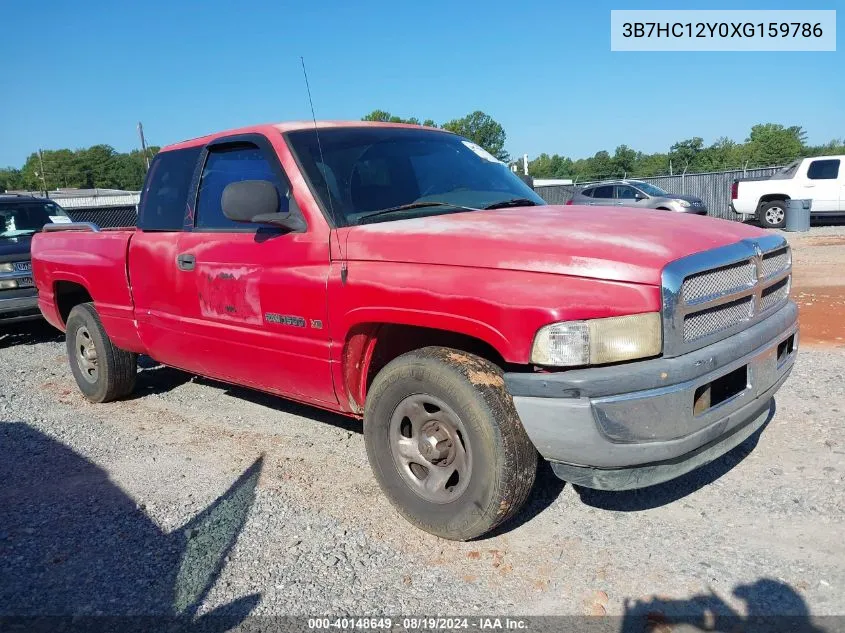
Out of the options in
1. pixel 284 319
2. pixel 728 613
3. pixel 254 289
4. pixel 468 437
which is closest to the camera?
pixel 728 613

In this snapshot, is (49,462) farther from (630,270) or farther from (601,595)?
(630,270)

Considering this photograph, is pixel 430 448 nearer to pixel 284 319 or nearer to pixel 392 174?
pixel 284 319

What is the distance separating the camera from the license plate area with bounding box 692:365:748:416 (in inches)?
108

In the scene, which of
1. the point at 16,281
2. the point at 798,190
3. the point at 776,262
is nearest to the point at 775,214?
the point at 798,190

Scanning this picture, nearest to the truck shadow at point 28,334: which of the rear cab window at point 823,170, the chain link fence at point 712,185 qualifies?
the rear cab window at point 823,170

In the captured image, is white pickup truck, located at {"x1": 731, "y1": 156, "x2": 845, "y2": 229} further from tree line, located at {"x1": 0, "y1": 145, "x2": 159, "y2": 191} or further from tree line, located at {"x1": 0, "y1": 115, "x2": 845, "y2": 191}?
tree line, located at {"x1": 0, "y1": 145, "x2": 159, "y2": 191}

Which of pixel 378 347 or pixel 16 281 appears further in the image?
pixel 16 281

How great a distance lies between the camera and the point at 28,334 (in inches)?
367

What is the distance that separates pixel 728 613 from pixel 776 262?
1669mm

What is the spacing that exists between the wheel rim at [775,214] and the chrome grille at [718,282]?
729 inches

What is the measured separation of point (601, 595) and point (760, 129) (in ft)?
331

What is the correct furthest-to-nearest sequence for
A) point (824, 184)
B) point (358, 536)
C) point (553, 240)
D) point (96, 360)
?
point (824, 184)
point (96, 360)
point (358, 536)
point (553, 240)

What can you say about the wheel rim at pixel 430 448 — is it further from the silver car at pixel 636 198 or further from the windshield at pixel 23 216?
the silver car at pixel 636 198

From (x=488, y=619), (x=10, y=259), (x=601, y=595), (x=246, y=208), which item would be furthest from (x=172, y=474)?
(x=10, y=259)
